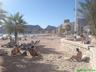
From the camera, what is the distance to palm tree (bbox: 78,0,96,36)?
15.3 metres

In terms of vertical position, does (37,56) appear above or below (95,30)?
below

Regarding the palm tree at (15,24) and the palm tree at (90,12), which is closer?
the palm tree at (90,12)

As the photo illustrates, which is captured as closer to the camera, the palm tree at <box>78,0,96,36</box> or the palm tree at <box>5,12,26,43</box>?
the palm tree at <box>78,0,96,36</box>

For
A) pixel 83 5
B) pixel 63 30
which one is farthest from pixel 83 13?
pixel 63 30

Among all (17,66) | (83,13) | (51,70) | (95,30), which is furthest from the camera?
(83,13)

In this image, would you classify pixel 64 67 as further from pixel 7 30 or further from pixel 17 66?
pixel 7 30

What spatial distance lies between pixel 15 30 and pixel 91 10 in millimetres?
18312

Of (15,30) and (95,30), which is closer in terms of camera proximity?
(95,30)

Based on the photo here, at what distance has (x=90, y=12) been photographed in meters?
15.7

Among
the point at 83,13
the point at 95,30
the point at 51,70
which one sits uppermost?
the point at 83,13

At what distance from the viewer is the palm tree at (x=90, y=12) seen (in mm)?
15317

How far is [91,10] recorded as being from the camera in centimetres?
1564

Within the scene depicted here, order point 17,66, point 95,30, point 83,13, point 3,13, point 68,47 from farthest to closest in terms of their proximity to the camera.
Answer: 1. point 68,47
2. point 3,13
3. point 83,13
4. point 95,30
5. point 17,66

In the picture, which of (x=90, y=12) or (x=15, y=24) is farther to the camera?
(x=15, y=24)
